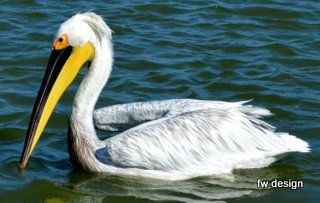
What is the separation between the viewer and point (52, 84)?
23.7 ft

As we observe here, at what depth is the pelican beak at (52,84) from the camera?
718 centimetres

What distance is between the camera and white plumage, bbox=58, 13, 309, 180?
7.12 meters

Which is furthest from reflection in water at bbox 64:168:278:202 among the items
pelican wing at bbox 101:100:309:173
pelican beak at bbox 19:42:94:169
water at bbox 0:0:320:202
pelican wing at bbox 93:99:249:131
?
pelican wing at bbox 93:99:249:131

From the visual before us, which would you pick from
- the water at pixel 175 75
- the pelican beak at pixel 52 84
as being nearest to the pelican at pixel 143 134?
the pelican beak at pixel 52 84

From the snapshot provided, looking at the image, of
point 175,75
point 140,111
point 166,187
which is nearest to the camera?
point 166,187

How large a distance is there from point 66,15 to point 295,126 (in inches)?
172

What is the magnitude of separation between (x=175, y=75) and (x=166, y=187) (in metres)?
2.67

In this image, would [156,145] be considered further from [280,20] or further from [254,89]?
[280,20]

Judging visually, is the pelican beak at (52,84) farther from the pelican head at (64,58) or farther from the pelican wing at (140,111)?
the pelican wing at (140,111)

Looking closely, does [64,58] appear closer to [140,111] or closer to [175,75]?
[140,111]

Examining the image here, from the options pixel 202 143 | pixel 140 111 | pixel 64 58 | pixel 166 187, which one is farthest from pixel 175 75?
pixel 166 187

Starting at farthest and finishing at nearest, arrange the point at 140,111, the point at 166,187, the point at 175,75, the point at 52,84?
the point at 175,75
the point at 140,111
the point at 52,84
the point at 166,187

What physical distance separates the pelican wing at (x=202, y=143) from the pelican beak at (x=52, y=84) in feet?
2.16

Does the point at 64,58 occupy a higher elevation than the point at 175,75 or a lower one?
higher
